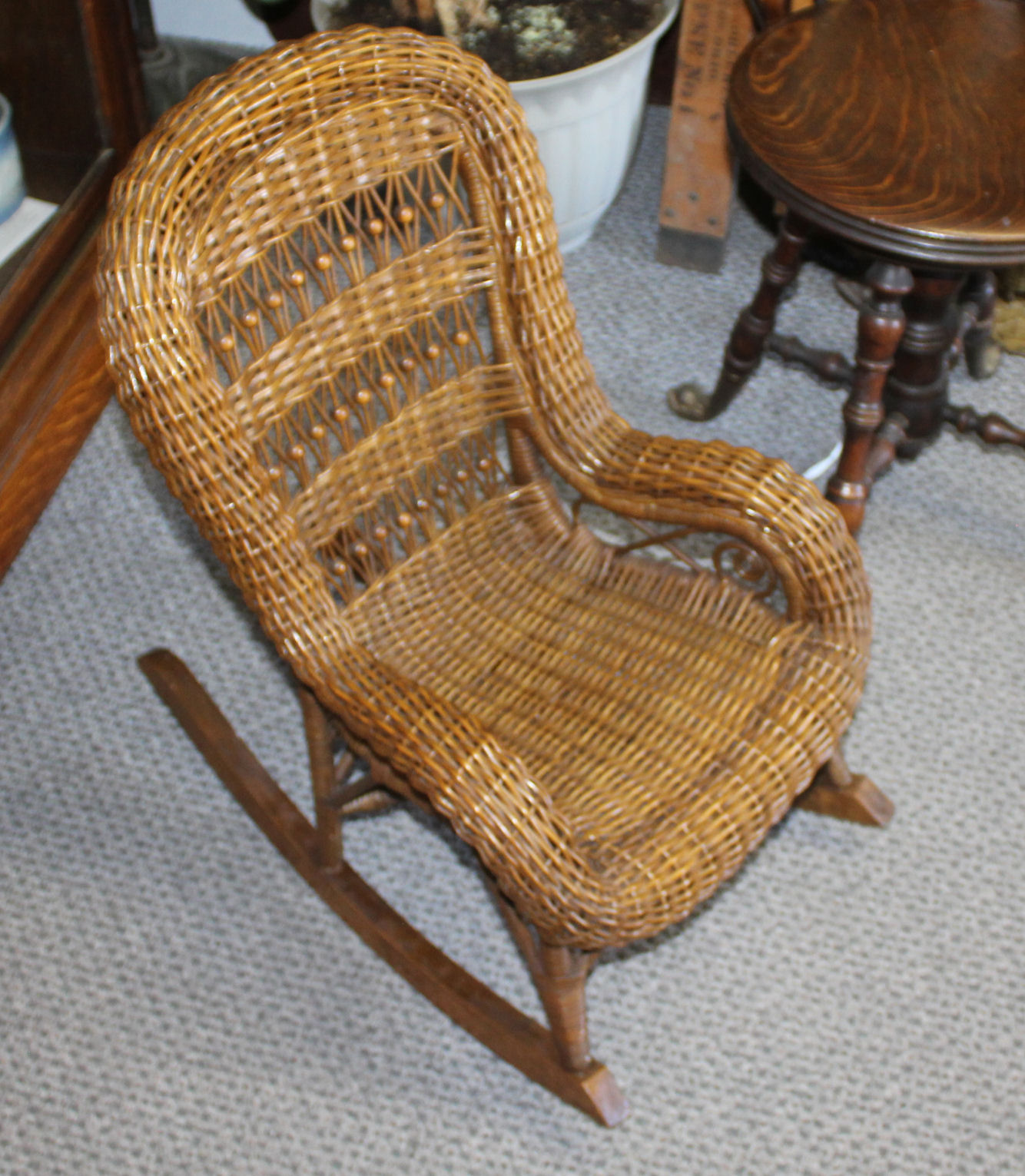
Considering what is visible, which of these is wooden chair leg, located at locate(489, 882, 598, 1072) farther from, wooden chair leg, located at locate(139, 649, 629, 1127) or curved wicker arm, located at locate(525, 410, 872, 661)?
curved wicker arm, located at locate(525, 410, 872, 661)

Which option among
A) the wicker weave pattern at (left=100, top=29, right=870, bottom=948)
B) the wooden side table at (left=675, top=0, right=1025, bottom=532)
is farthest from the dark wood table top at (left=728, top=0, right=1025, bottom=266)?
the wicker weave pattern at (left=100, top=29, right=870, bottom=948)

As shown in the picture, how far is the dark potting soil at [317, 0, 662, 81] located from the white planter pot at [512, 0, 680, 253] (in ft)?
0.10

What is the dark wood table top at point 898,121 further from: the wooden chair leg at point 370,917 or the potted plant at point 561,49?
the wooden chair leg at point 370,917

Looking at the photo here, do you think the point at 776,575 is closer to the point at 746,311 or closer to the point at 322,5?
the point at 746,311

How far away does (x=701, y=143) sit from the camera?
2234mm

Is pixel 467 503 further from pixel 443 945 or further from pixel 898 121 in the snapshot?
pixel 898 121

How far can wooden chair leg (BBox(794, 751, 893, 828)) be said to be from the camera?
1.72m

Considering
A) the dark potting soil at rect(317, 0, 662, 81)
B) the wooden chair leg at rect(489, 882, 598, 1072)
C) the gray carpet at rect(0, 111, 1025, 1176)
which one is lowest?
the gray carpet at rect(0, 111, 1025, 1176)

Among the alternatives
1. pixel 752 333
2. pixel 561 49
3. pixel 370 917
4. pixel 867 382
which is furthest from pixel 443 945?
pixel 561 49

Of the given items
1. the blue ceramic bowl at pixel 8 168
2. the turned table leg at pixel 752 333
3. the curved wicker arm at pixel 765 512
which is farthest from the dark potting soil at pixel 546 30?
the curved wicker arm at pixel 765 512

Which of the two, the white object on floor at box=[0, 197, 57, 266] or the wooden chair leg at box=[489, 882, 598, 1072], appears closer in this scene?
the wooden chair leg at box=[489, 882, 598, 1072]

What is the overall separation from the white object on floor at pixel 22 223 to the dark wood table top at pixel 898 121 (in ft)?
3.39

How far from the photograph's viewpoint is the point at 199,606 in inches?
79.3

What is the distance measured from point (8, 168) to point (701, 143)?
1.07 meters
